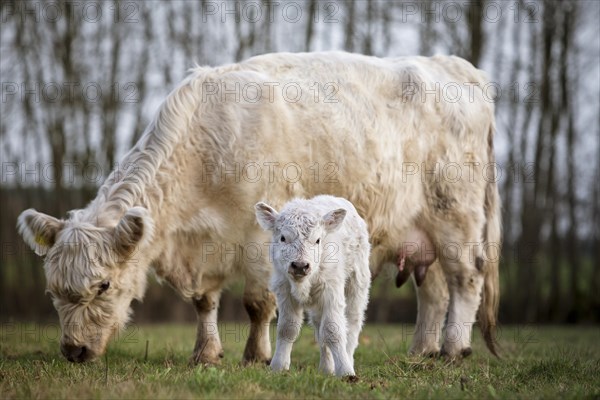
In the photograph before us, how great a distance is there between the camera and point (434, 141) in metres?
8.92

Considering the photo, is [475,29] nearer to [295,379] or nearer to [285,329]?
[285,329]

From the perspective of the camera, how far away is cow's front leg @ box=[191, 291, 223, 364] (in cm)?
787

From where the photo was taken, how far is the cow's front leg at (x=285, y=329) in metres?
6.03

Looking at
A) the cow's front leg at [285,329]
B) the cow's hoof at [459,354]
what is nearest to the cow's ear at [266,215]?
the cow's front leg at [285,329]

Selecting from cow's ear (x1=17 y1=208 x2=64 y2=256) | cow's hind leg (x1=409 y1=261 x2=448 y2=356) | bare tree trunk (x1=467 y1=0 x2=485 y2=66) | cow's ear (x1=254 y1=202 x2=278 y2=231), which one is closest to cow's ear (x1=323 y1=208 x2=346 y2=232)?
cow's ear (x1=254 y1=202 x2=278 y2=231)

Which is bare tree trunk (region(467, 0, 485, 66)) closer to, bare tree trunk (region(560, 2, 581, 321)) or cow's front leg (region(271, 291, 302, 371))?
bare tree trunk (region(560, 2, 581, 321))

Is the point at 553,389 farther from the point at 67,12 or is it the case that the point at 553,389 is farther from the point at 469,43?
the point at 67,12

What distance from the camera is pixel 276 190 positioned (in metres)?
8.00

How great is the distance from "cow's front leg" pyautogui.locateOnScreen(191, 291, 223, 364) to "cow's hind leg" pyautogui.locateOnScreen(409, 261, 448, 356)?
7.65ft

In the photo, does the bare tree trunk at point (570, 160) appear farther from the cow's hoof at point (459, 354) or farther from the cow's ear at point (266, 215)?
the cow's ear at point (266, 215)

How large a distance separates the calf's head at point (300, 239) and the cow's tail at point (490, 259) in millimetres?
3565

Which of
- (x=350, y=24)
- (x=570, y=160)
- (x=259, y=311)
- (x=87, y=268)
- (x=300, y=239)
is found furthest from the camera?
(x=350, y=24)

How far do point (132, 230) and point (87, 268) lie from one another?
0.55 m

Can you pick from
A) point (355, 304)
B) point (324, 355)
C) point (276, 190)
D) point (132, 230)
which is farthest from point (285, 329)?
point (276, 190)
